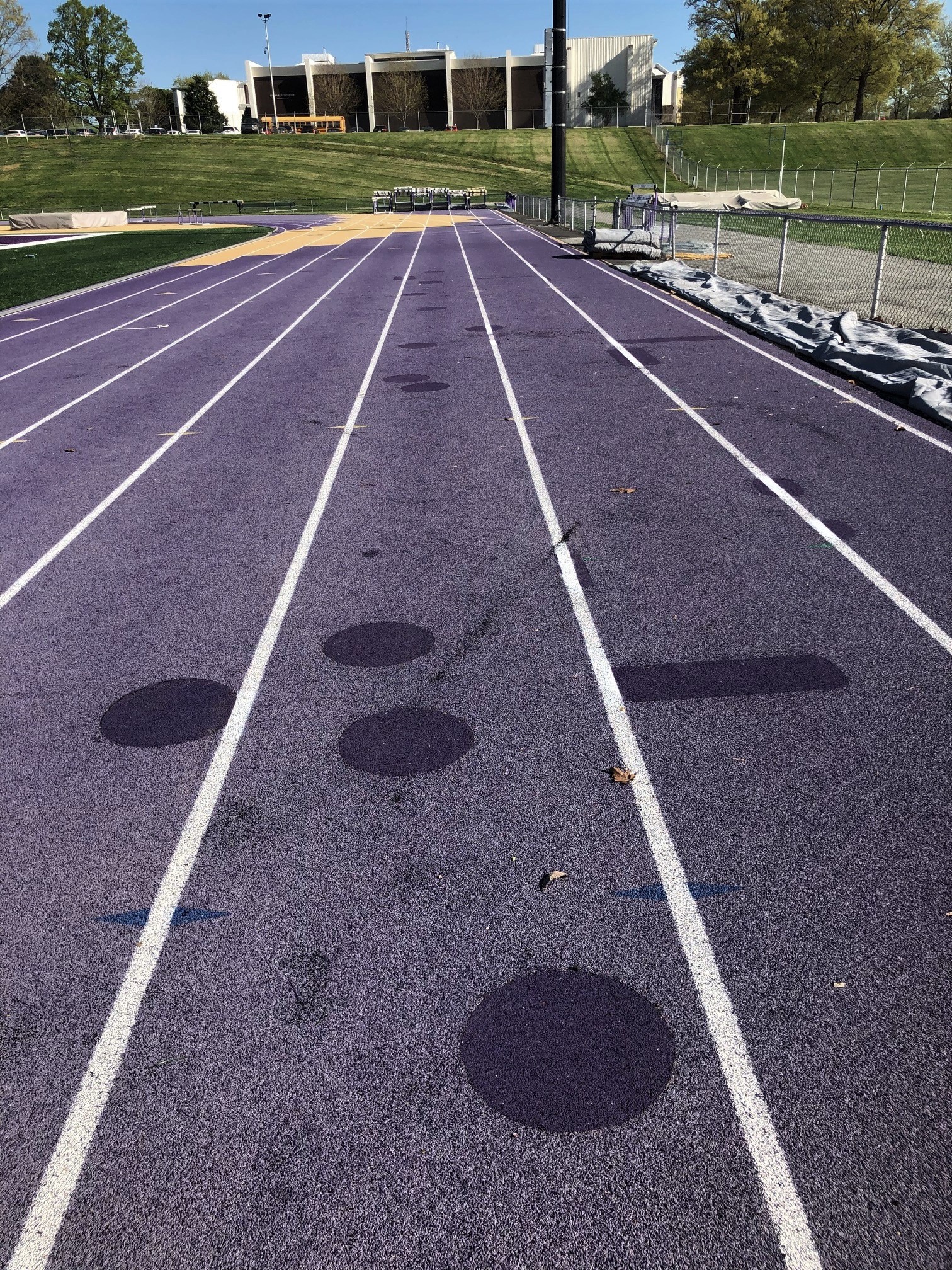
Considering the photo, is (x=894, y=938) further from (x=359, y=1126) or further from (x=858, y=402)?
(x=858, y=402)

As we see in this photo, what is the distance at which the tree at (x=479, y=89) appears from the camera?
9856 centimetres

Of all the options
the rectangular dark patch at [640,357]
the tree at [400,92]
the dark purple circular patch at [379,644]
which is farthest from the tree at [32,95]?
the dark purple circular patch at [379,644]

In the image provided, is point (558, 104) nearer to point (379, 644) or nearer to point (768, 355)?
point (768, 355)

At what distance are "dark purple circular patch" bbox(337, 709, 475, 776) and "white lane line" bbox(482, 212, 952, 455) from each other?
6520 mm

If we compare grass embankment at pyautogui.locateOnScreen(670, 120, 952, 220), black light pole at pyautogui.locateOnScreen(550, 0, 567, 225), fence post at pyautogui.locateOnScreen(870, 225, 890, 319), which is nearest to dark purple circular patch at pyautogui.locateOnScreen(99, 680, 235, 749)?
fence post at pyautogui.locateOnScreen(870, 225, 890, 319)

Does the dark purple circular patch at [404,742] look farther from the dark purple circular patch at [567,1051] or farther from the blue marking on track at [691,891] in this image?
the dark purple circular patch at [567,1051]

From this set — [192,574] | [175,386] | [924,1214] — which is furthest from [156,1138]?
[175,386]

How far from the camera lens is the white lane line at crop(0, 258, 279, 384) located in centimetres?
1441

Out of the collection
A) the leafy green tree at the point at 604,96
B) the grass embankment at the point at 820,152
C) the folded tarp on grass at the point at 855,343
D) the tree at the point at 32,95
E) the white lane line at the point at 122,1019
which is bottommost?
the white lane line at the point at 122,1019

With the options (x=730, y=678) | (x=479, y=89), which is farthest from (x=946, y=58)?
(x=730, y=678)

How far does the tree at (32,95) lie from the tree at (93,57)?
3078 mm

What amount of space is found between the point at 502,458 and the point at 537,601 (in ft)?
10.9

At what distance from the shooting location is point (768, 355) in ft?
42.8

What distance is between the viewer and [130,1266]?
2.46 meters
